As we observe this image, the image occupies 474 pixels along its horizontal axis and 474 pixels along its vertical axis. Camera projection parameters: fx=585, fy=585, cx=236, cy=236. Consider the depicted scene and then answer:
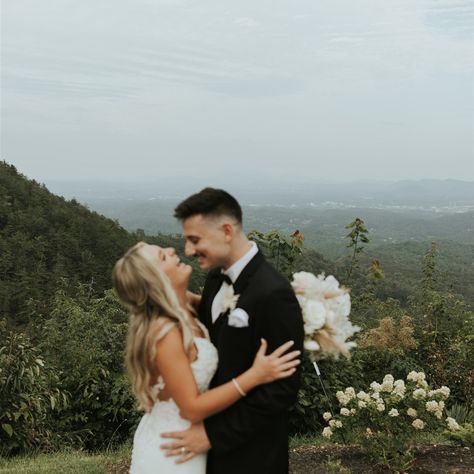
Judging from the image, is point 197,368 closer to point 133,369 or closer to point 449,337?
point 133,369

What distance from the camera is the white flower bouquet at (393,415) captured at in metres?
4.37

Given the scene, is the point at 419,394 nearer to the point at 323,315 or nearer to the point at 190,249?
the point at 323,315

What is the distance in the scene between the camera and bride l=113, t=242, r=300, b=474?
2.12 m

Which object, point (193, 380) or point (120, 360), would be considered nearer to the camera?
point (193, 380)

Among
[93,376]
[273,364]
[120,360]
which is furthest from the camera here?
[120,360]

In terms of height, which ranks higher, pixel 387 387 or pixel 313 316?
pixel 313 316

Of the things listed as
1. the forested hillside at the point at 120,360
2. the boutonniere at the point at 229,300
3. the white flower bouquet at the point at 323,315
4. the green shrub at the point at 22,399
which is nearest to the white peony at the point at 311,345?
the white flower bouquet at the point at 323,315

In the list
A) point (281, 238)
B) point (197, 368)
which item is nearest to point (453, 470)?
point (281, 238)

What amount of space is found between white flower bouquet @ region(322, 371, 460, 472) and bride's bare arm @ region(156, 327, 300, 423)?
8.09 ft

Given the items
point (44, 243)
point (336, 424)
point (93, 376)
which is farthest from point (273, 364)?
point (44, 243)

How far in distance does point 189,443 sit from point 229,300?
1.90ft

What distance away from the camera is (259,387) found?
84.5 inches

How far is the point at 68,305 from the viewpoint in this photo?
828 centimetres

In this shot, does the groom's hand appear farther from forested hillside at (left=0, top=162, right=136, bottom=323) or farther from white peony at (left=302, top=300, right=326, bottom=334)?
forested hillside at (left=0, top=162, right=136, bottom=323)
